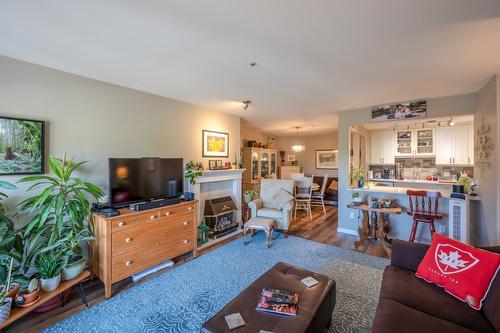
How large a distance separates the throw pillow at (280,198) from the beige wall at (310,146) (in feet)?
13.2

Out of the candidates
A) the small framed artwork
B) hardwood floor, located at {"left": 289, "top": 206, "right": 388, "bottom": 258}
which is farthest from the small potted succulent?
hardwood floor, located at {"left": 289, "top": 206, "right": 388, "bottom": 258}

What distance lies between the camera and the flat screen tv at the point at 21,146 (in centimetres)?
216

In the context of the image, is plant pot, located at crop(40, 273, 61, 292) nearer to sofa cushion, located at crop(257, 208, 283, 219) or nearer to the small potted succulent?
→ the small potted succulent

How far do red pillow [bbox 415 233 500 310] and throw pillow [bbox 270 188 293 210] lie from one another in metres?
2.53

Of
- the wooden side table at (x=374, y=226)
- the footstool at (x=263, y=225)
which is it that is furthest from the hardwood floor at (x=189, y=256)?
the footstool at (x=263, y=225)

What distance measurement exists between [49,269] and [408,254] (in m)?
3.32

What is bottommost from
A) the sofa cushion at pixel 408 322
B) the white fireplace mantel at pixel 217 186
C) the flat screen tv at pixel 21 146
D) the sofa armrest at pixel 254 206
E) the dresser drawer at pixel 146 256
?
the dresser drawer at pixel 146 256

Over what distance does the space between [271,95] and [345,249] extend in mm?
2732

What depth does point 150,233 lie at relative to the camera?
2717 mm

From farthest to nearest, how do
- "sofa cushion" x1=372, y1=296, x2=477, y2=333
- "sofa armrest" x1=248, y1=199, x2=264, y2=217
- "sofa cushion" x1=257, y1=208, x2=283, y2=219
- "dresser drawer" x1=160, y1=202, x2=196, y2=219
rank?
"sofa armrest" x1=248, y1=199, x2=264, y2=217 → "sofa cushion" x1=257, y1=208, x2=283, y2=219 → "dresser drawer" x1=160, y1=202, x2=196, y2=219 → "sofa cushion" x1=372, y1=296, x2=477, y2=333

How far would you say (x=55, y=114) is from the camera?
8.14ft

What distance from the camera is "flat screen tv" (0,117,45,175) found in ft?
7.10

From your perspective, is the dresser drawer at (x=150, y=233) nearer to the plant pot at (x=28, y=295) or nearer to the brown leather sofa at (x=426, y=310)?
the plant pot at (x=28, y=295)

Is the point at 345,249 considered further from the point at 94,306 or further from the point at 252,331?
the point at 94,306
